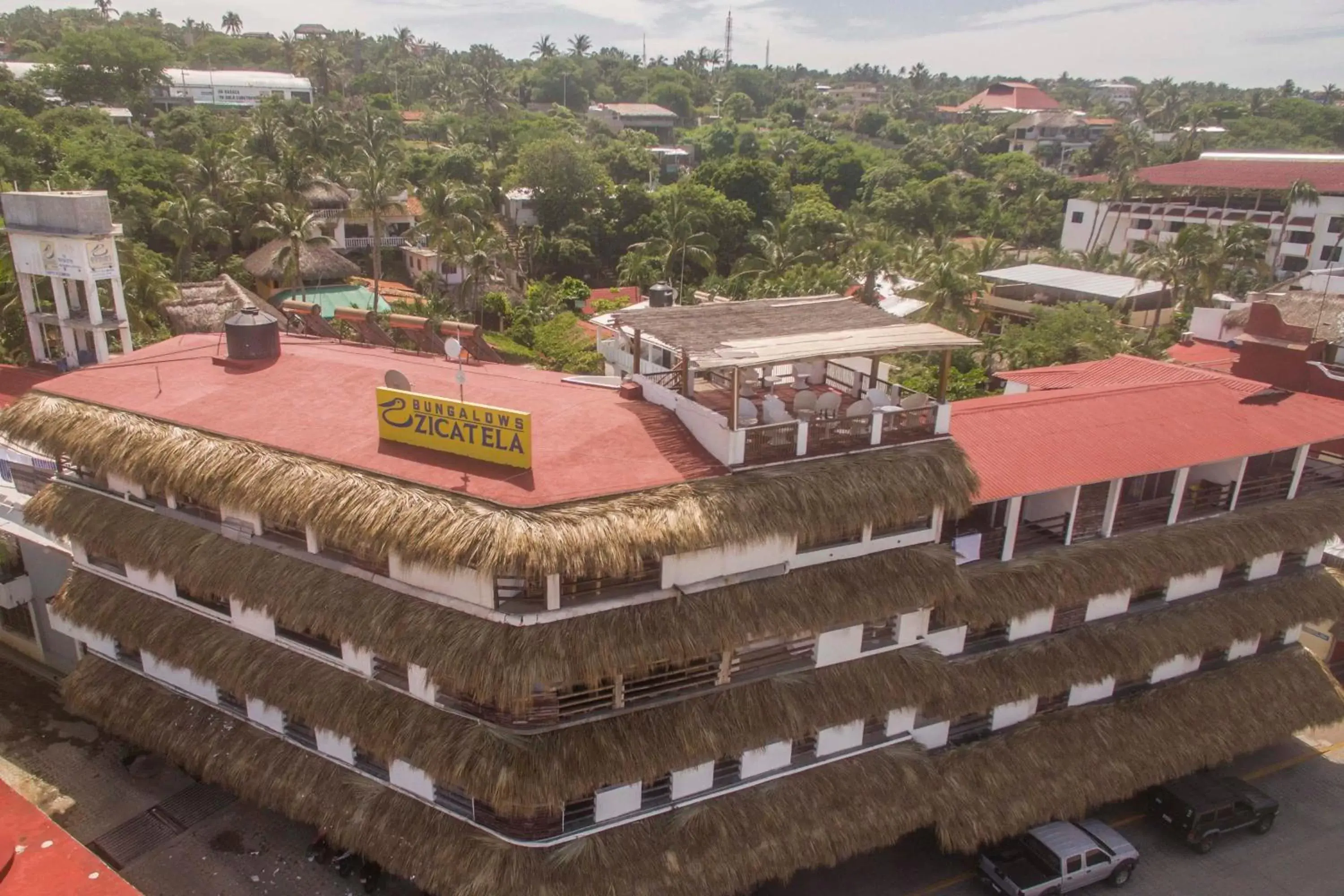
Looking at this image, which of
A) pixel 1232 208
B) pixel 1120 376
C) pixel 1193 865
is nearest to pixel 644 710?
pixel 1193 865

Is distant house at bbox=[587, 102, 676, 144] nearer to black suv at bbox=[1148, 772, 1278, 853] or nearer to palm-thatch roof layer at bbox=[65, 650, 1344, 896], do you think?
palm-thatch roof layer at bbox=[65, 650, 1344, 896]

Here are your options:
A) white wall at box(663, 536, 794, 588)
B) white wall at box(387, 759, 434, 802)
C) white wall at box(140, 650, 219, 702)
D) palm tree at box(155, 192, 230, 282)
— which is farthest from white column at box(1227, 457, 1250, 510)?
palm tree at box(155, 192, 230, 282)

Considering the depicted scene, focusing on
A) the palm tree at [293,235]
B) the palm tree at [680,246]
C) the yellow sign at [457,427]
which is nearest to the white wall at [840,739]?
the yellow sign at [457,427]

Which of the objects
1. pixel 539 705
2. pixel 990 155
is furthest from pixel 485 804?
pixel 990 155

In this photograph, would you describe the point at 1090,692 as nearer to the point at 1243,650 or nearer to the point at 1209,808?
the point at 1209,808

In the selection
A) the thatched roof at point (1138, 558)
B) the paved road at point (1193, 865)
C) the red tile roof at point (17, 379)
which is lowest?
the paved road at point (1193, 865)

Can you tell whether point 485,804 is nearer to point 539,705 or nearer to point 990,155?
point 539,705

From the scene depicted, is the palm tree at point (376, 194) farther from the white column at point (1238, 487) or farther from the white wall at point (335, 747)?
the white column at point (1238, 487)
